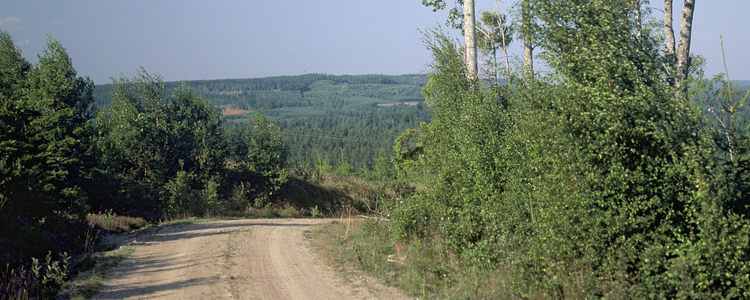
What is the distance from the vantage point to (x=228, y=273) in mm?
8609

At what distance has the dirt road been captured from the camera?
7.54 metres

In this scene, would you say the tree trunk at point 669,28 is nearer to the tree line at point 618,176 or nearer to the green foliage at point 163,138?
the tree line at point 618,176

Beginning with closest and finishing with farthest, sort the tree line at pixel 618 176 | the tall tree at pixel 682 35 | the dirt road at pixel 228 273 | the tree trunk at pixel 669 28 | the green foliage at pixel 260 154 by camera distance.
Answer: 1. the tree line at pixel 618 176
2. the dirt road at pixel 228 273
3. the tall tree at pixel 682 35
4. the tree trunk at pixel 669 28
5. the green foliage at pixel 260 154

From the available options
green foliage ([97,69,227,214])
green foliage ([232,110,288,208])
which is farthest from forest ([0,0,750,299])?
green foliage ([232,110,288,208])

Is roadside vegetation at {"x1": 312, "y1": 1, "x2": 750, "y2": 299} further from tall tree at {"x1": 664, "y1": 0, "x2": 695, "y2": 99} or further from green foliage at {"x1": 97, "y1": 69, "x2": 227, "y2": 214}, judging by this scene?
green foliage at {"x1": 97, "y1": 69, "x2": 227, "y2": 214}

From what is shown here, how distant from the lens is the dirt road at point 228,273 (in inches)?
297

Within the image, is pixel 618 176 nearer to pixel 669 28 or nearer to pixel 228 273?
pixel 669 28

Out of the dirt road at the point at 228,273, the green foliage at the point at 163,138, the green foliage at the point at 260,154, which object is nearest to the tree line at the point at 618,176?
the dirt road at the point at 228,273

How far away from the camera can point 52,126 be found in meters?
17.7

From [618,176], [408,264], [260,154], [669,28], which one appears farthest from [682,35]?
[260,154]

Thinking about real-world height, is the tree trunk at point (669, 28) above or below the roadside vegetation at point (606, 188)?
above

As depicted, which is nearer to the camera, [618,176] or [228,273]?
[618,176]

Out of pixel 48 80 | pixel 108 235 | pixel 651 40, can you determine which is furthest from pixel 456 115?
pixel 48 80

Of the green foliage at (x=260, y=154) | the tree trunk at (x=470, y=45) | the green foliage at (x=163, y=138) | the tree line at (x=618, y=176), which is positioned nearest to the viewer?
the tree line at (x=618, y=176)
